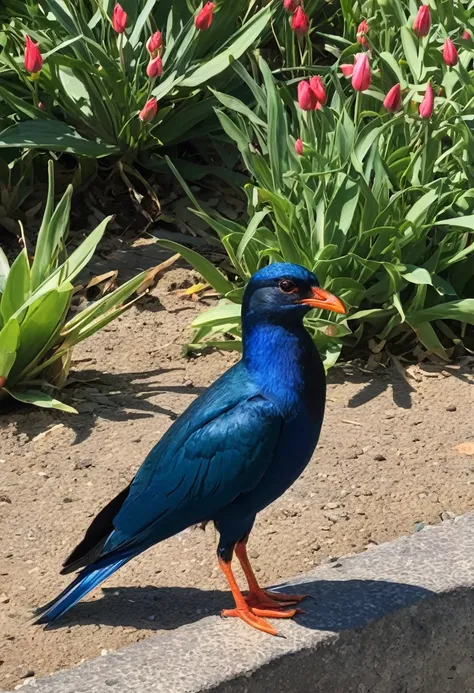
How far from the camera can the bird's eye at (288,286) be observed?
8.42 feet

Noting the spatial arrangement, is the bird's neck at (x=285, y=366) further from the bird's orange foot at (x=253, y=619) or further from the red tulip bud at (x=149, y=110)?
the red tulip bud at (x=149, y=110)

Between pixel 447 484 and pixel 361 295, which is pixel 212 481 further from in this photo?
pixel 361 295

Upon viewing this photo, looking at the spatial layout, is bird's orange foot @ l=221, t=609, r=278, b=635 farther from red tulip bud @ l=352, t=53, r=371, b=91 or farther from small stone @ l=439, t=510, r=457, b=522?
red tulip bud @ l=352, t=53, r=371, b=91

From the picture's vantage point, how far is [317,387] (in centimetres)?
258

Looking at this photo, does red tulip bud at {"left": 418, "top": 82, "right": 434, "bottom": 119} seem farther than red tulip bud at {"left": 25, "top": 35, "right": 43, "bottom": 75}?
No

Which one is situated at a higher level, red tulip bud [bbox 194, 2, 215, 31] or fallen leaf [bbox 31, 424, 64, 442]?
red tulip bud [bbox 194, 2, 215, 31]

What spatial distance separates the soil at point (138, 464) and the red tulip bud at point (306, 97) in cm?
90

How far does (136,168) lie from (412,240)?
156 centimetres

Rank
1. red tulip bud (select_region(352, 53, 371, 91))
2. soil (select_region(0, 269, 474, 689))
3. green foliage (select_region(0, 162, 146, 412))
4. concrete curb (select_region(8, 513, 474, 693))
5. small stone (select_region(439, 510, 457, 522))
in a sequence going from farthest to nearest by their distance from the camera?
red tulip bud (select_region(352, 53, 371, 91)) → green foliage (select_region(0, 162, 146, 412)) → small stone (select_region(439, 510, 457, 522)) → soil (select_region(0, 269, 474, 689)) → concrete curb (select_region(8, 513, 474, 693))

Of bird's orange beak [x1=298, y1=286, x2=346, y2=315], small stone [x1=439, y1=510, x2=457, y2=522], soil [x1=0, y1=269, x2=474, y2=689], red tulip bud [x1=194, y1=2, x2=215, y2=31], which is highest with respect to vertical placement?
red tulip bud [x1=194, y1=2, x2=215, y2=31]

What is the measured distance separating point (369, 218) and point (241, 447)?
68.1 inches

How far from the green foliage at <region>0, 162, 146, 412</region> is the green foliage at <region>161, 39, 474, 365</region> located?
43 cm

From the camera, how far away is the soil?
9.51 feet

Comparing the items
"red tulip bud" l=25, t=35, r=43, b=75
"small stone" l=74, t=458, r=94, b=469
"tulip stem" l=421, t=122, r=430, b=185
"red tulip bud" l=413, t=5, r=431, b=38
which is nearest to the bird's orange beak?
"small stone" l=74, t=458, r=94, b=469
